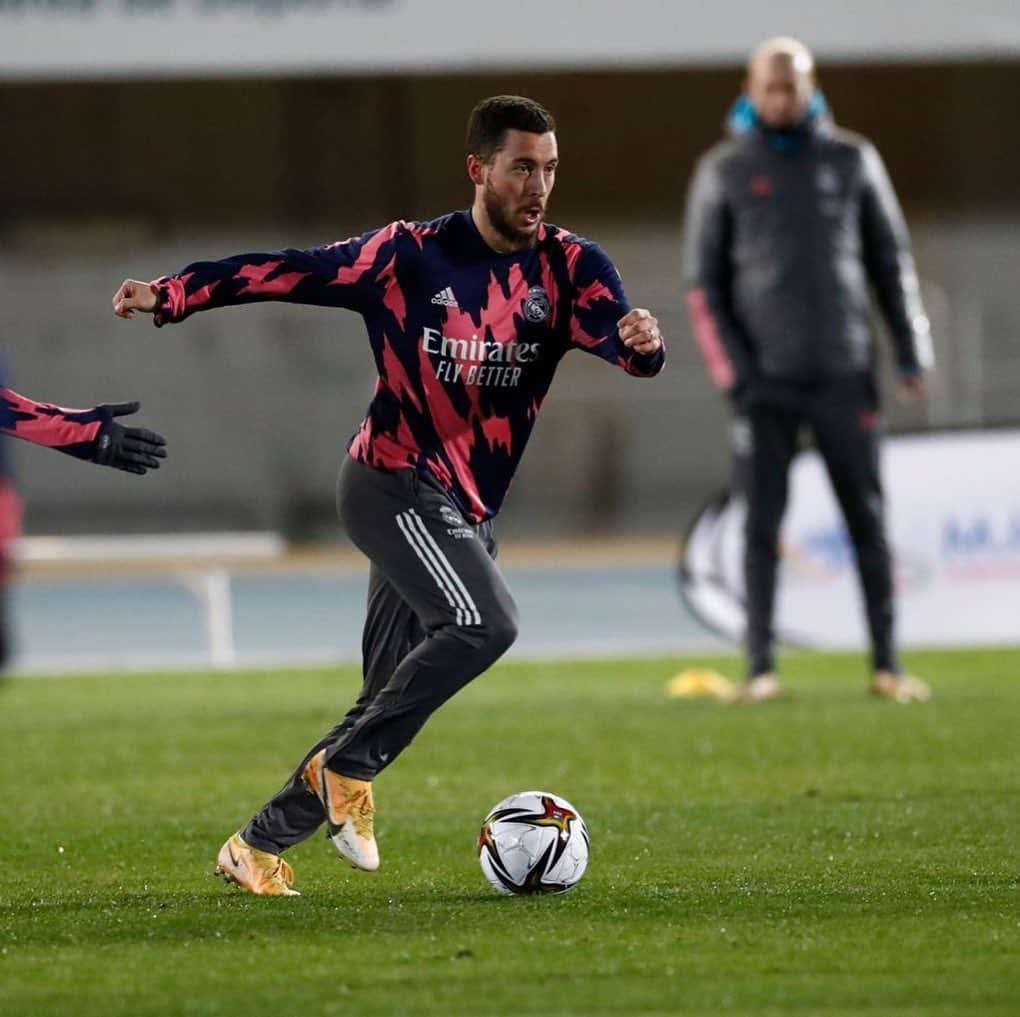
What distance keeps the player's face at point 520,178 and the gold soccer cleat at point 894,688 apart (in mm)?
4839

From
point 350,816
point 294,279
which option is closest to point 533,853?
point 350,816

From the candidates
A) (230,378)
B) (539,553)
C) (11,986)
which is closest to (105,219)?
(230,378)

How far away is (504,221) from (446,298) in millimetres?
235

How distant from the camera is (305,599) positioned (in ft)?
60.5

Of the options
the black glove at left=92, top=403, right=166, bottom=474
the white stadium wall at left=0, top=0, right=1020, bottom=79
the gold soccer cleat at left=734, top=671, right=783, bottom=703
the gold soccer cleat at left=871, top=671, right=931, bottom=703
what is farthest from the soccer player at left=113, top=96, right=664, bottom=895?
the white stadium wall at left=0, top=0, right=1020, bottom=79

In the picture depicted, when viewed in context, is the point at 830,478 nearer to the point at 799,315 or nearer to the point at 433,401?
the point at 799,315

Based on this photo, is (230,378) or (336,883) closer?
(336,883)

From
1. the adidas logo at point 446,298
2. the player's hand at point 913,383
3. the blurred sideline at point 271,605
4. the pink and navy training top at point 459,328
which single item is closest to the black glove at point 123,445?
the pink and navy training top at point 459,328

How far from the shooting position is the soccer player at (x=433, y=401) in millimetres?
5402

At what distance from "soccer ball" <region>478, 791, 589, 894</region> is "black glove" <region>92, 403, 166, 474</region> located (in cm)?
121

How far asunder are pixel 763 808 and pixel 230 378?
16.8 m

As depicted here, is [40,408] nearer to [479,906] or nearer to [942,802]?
[479,906]

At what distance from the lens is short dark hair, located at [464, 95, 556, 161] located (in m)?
5.49

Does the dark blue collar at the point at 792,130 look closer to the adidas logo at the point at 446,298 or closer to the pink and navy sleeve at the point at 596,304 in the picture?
the pink and navy sleeve at the point at 596,304
